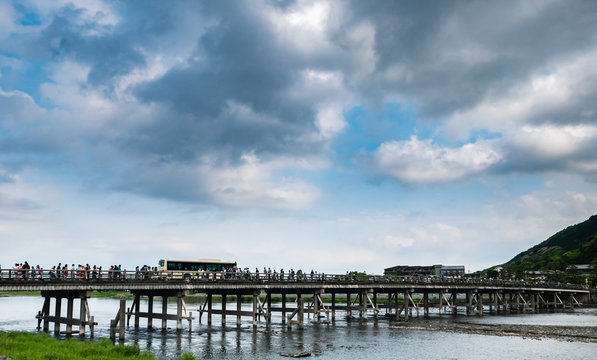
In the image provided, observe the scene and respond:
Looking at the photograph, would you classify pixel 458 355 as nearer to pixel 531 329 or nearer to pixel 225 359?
pixel 225 359

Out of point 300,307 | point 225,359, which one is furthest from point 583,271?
point 225,359

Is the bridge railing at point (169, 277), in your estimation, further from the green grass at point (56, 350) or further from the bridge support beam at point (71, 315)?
the green grass at point (56, 350)

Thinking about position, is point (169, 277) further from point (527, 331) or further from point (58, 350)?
point (527, 331)

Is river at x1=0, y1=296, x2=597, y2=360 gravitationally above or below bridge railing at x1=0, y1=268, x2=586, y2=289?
below

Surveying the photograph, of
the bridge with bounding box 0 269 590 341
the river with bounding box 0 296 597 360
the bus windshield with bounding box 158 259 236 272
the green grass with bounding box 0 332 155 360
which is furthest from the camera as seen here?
the bus windshield with bounding box 158 259 236 272

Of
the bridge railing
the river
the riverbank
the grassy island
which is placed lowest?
the riverbank

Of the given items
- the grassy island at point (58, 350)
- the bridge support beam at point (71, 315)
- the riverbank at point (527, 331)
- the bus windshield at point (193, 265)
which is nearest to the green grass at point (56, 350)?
the grassy island at point (58, 350)

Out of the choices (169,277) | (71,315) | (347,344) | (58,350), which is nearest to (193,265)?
(169,277)

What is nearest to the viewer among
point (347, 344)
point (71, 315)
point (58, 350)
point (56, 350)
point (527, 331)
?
point (56, 350)

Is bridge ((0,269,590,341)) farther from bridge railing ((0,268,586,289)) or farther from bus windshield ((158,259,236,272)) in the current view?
bus windshield ((158,259,236,272))

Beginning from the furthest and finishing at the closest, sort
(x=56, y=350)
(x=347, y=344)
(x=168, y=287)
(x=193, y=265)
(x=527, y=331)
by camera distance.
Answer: (x=193, y=265) → (x=527, y=331) → (x=168, y=287) → (x=347, y=344) → (x=56, y=350)

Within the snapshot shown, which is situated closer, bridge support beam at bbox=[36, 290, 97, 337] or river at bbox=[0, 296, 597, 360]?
river at bbox=[0, 296, 597, 360]

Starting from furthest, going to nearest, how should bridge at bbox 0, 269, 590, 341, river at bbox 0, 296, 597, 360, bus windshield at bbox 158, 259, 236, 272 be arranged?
bus windshield at bbox 158, 259, 236, 272, bridge at bbox 0, 269, 590, 341, river at bbox 0, 296, 597, 360

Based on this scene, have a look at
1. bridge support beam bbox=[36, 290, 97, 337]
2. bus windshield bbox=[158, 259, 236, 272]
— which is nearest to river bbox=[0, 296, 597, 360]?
bridge support beam bbox=[36, 290, 97, 337]
